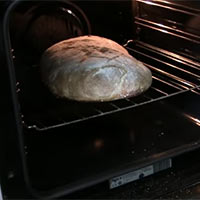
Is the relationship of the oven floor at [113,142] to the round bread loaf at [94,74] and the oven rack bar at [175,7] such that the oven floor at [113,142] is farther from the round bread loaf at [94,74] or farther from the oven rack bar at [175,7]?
the oven rack bar at [175,7]

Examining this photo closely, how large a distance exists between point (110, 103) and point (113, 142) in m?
0.12

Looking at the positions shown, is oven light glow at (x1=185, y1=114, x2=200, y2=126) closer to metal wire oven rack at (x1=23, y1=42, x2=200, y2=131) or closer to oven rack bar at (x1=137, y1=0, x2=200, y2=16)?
metal wire oven rack at (x1=23, y1=42, x2=200, y2=131)

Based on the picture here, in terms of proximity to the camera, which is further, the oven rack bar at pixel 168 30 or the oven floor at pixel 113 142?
the oven rack bar at pixel 168 30

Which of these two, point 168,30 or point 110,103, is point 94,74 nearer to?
point 110,103

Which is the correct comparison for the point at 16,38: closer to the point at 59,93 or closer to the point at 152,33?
the point at 59,93

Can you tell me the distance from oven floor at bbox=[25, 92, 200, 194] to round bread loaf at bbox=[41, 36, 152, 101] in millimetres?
128

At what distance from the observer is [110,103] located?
3.93 feet

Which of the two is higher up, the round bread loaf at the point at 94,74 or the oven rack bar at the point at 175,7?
the oven rack bar at the point at 175,7

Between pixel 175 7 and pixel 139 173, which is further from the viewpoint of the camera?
pixel 175 7

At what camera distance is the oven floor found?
3.29 feet

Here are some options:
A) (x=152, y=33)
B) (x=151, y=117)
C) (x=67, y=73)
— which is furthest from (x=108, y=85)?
(x=152, y=33)

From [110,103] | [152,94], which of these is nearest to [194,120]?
[152,94]

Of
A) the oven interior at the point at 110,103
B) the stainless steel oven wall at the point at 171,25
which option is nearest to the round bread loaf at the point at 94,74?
the oven interior at the point at 110,103

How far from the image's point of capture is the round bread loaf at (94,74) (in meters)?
1.09
